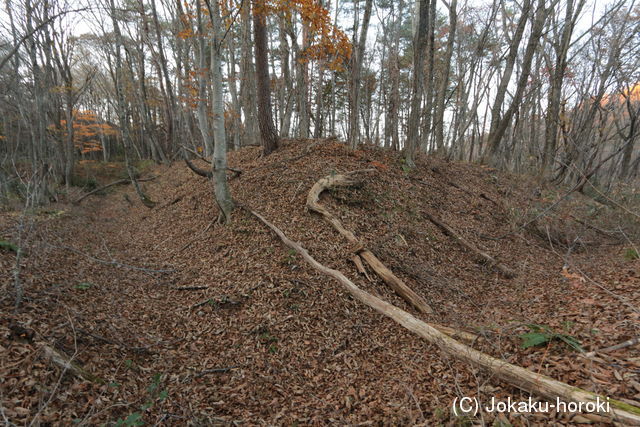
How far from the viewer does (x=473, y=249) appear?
259 inches

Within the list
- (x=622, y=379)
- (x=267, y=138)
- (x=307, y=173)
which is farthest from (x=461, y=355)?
(x=267, y=138)

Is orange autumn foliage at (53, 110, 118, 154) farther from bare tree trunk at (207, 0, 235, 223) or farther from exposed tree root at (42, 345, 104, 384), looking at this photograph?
exposed tree root at (42, 345, 104, 384)

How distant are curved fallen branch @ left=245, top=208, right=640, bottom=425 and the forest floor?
107 mm

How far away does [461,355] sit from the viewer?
3.14 m

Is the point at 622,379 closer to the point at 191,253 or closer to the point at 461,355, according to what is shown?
the point at 461,355

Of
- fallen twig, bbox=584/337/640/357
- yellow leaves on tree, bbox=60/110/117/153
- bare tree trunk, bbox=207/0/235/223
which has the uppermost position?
yellow leaves on tree, bbox=60/110/117/153

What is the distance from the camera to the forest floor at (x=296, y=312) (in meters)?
2.61

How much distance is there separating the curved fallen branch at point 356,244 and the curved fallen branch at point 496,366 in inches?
21.5

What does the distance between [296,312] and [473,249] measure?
456cm

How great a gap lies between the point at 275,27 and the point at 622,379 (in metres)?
21.9

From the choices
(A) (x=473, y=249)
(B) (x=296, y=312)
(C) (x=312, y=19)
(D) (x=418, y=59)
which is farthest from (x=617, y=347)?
(C) (x=312, y=19)

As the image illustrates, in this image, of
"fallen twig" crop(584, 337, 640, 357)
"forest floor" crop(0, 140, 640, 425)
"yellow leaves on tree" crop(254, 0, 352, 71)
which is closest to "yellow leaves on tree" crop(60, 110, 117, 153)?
"forest floor" crop(0, 140, 640, 425)

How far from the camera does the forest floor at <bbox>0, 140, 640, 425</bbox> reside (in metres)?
2.61

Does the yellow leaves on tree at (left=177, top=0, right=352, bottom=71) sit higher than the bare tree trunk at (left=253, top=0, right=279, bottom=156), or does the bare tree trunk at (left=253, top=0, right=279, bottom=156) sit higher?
the yellow leaves on tree at (left=177, top=0, right=352, bottom=71)
